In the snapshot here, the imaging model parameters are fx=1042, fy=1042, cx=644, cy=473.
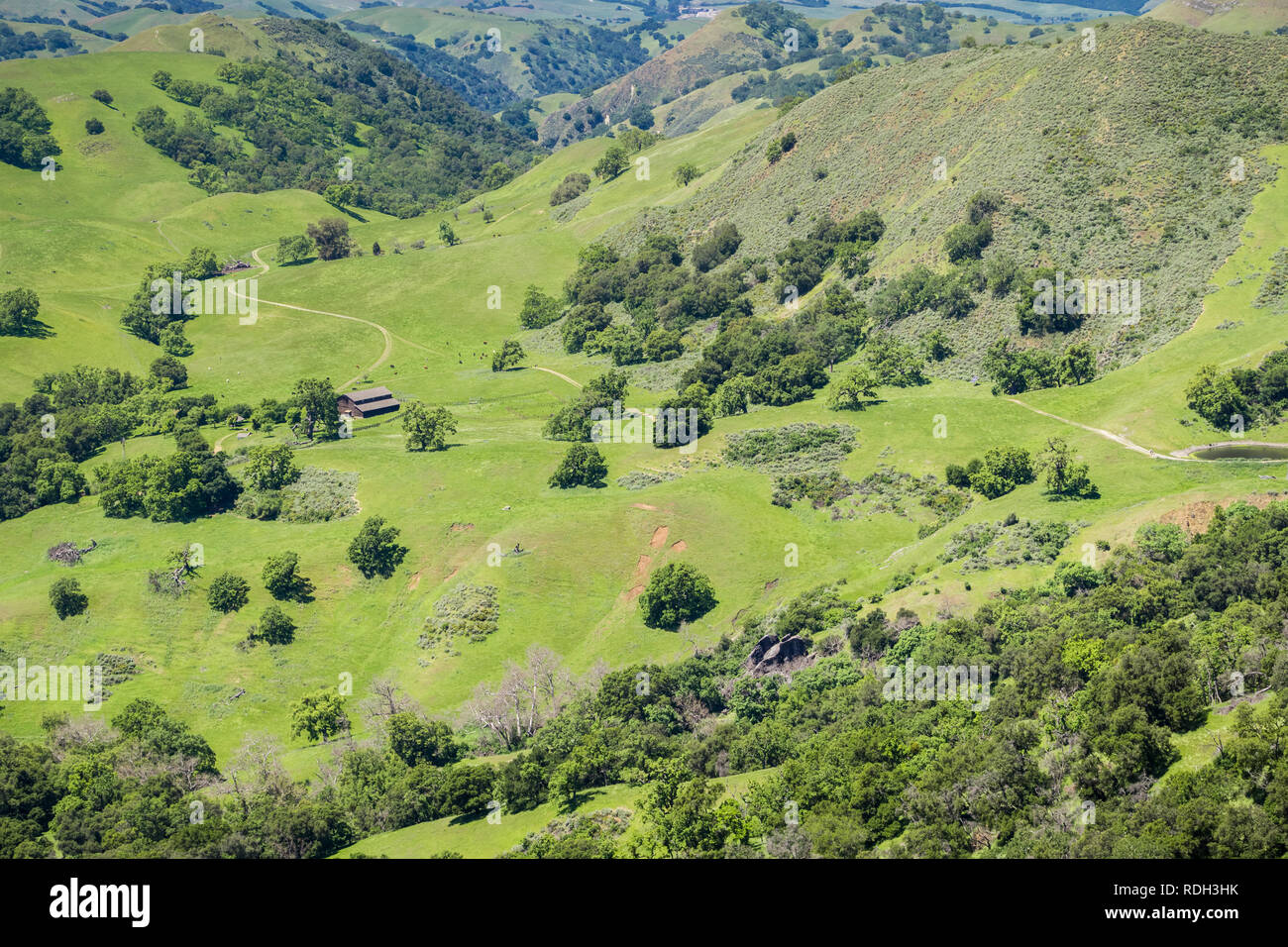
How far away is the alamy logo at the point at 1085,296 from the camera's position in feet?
418

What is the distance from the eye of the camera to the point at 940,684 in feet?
228

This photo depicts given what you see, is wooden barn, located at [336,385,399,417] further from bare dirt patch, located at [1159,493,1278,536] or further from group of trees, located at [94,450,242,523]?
bare dirt patch, located at [1159,493,1278,536]

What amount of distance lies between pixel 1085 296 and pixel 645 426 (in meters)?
57.3

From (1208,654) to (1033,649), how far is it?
11480 mm

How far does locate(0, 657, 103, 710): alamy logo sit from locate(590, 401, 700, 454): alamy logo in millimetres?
61246

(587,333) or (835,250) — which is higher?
(835,250)

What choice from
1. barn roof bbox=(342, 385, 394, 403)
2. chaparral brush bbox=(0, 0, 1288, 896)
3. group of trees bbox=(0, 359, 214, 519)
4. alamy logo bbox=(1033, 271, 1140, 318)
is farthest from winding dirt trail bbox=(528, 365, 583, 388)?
alamy logo bbox=(1033, 271, 1140, 318)

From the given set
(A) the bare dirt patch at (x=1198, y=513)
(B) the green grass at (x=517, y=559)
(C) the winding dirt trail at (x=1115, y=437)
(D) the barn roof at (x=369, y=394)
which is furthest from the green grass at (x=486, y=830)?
(D) the barn roof at (x=369, y=394)

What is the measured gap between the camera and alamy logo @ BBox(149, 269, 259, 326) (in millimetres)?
191250

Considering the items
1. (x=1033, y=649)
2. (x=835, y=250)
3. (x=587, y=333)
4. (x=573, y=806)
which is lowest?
(x=573, y=806)

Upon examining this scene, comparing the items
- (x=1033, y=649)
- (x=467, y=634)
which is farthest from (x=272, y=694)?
(x=1033, y=649)

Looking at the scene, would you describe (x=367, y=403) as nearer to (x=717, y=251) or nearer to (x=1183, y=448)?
(x=717, y=251)
